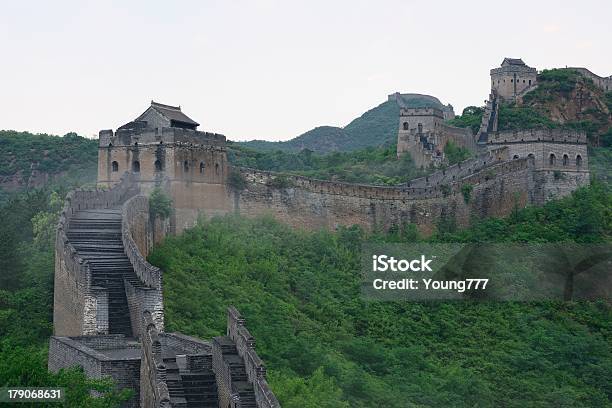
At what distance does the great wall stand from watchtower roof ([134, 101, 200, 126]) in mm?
58

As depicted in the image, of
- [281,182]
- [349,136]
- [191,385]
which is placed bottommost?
[191,385]

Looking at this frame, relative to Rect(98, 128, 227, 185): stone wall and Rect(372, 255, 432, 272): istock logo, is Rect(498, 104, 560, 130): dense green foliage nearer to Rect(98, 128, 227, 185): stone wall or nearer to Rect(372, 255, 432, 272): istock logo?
Rect(372, 255, 432, 272): istock logo

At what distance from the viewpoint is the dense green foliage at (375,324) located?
1232 inches

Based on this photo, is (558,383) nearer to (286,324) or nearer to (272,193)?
(286,324)

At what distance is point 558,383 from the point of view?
36.2m

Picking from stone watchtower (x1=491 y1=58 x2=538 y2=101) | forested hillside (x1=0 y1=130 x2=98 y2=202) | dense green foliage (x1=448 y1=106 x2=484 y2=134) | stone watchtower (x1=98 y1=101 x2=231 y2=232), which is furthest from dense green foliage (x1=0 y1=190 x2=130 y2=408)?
stone watchtower (x1=491 y1=58 x2=538 y2=101)

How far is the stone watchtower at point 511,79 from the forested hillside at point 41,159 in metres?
23.0

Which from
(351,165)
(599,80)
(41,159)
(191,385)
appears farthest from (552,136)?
(41,159)

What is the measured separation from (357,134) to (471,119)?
57.2 meters

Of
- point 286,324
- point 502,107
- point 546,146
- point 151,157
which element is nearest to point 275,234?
point 151,157

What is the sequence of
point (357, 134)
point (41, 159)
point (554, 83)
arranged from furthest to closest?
point (357, 134) < point (41, 159) < point (554, 83)

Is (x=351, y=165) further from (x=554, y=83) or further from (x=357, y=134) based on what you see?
(x=357, y=134)

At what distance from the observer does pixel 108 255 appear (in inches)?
1240

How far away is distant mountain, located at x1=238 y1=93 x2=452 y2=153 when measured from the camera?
114 meters
